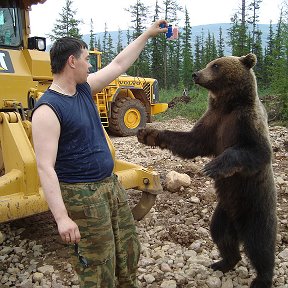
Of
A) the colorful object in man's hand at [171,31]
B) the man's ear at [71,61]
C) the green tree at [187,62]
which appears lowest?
the green tree at [187,62]

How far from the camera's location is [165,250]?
13.4 ft

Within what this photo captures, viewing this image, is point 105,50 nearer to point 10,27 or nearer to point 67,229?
point 10,27

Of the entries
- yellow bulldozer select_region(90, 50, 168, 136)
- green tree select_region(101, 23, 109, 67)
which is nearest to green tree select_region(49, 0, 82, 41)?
green tree select_region(101, 23, 109, 67)

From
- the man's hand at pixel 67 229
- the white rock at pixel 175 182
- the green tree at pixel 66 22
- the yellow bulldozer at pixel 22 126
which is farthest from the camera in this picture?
the green tree at pixel 66 22

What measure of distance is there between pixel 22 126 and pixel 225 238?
2035 millimetres

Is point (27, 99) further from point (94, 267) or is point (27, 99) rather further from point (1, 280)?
point (94, 267)

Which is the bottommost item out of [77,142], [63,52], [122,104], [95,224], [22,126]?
[122,104]

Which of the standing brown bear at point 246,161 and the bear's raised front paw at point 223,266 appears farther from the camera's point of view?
the bear's raised front paw at point 223,266

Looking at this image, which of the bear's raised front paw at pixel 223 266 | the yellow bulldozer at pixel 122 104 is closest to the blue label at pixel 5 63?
the bear's raised front paw at pixel 223 266

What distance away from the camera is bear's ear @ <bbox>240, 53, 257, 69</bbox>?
3244mm

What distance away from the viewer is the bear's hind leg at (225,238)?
3430mm

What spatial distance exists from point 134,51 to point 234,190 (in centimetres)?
133

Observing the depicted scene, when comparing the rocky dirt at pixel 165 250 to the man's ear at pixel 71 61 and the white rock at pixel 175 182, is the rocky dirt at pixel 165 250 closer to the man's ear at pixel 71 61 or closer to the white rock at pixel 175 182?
the white rock at pixel 175 182

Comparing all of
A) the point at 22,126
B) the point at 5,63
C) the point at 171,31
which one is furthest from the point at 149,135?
the point at 5,63
